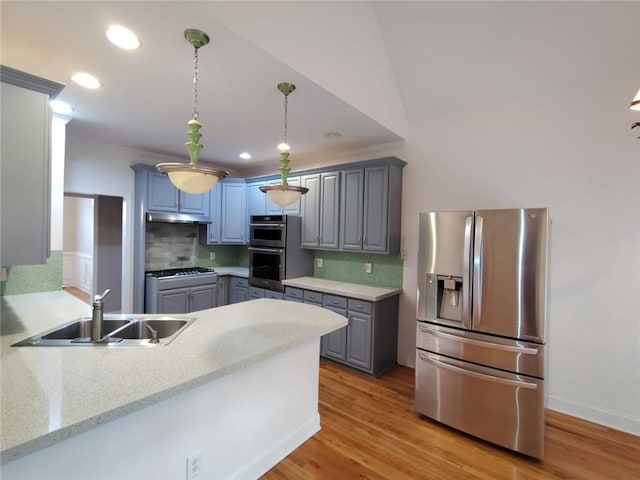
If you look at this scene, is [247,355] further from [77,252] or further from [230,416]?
[77,252]

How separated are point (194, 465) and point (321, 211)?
2.96m

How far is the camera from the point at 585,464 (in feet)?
6.95

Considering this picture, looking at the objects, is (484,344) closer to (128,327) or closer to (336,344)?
(336,344)

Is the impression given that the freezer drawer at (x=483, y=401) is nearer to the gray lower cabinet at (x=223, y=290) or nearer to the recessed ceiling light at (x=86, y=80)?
the gray lower cabinet at (x=223, y=290)

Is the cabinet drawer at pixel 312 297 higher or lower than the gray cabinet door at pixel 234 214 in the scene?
lower

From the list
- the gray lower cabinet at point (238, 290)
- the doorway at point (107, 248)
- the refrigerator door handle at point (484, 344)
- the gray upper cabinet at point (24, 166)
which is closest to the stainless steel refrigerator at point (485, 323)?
the refrigerator door handle at point (484, 344)

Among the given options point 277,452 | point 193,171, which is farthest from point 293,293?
point 193,171

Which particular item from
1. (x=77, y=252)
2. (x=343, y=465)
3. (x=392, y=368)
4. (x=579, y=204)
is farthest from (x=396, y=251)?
(x=77, y=252)

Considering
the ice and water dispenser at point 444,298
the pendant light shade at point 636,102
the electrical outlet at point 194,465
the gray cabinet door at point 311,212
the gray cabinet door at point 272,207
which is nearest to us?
the pendant light shade at point 636,102

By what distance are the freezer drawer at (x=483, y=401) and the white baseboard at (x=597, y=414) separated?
2.90 feet

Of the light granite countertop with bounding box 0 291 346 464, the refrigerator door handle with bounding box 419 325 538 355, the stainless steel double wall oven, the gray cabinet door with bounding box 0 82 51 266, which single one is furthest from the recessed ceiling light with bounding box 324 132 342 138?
the gray cabinet door with bounding box 0 82 51 266

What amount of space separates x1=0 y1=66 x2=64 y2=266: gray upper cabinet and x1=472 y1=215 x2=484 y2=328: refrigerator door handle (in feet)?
8.82

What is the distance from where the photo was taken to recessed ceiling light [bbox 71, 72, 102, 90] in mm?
2252

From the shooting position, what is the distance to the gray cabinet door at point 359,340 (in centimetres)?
329
